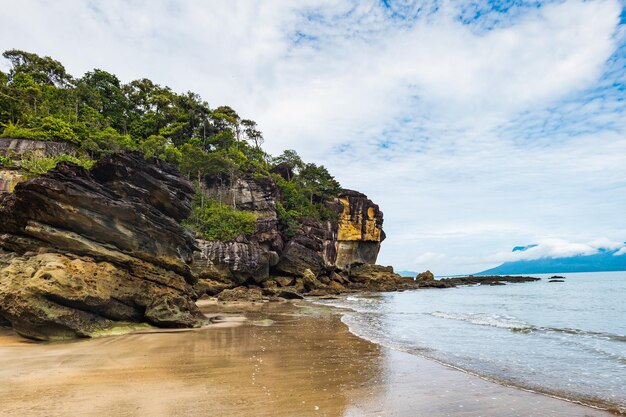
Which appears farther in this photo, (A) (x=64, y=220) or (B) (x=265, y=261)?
(B) (x=265, y=261)

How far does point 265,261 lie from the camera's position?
1618 inches

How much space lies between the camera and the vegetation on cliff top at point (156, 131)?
3666 centimetres

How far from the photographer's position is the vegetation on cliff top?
36.7 metres

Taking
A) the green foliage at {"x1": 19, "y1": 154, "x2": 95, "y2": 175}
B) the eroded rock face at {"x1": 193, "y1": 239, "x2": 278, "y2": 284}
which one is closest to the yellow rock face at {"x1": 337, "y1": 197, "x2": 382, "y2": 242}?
the eroded rock face at {"x1": 193, "y1": 239, "x2": 278, "y2": 284}

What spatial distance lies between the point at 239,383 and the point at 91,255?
10265 mm

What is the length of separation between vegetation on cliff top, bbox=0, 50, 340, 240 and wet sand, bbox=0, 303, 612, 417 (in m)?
24.5

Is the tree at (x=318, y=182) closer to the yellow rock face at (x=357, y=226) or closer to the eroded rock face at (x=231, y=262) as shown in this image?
the yellow rock face at (x=357, y=226)

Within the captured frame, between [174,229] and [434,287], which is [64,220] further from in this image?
[434,287]

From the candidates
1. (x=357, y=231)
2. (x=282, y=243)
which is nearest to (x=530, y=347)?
(x=282, y=243)

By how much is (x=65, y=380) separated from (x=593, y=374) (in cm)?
1261

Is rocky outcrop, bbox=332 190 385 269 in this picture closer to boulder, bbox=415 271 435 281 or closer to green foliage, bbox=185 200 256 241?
boulder, bbox=415 271 435 281

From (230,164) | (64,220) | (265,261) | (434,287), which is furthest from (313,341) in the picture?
(434,287)

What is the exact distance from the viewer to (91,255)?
13969mm

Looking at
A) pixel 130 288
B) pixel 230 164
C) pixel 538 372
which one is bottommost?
pixel 538 372
